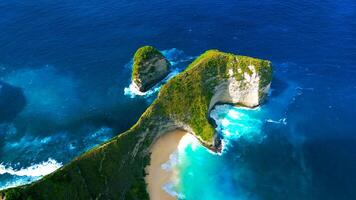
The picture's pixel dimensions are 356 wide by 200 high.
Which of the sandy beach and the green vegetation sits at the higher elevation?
the green vegetation

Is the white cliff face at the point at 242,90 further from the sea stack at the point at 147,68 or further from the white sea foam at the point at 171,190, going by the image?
the white sea foam at the point at 171,190

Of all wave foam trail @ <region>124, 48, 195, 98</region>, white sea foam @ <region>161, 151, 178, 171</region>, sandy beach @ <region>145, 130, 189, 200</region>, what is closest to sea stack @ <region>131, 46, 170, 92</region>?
wave foam trail @ <region>124, 48, 195, 98</region>

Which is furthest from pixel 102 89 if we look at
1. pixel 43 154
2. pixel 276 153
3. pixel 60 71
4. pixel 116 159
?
pixel 276 153

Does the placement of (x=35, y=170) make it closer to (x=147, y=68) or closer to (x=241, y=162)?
(x=147, y=68)

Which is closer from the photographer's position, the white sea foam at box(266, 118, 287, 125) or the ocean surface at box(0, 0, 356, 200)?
the ocean surface at box(0, 0, 356, 200)

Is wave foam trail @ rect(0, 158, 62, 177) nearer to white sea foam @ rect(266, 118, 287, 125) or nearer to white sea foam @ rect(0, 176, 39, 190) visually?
white sea foam @ rect(0, 176, 39, 190)

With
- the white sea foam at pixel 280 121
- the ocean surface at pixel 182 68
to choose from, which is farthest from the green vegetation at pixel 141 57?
the white sea foam at pixel 280 121
